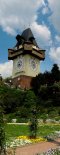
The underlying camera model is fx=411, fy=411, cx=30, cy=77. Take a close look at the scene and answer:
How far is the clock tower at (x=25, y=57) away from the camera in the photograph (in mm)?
75062

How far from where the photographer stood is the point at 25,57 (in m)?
76.8

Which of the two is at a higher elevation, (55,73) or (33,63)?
(33,63)

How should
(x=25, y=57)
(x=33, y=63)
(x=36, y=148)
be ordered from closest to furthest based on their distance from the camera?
(x=36, y=148) < (x=25, y=57) < (x=33, y=63)

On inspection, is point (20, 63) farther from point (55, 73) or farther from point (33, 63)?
point (55, 73)

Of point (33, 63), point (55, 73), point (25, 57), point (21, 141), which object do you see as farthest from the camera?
point (33, 63)

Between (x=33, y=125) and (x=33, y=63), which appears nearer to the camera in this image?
(x=33, y=125)

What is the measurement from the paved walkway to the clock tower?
175ft

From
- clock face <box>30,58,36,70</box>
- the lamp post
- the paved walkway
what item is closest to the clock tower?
clock face <box>30,58,36,70</box>

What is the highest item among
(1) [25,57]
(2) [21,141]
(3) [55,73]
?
(1) [25,57]

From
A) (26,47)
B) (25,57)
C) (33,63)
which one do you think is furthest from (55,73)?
(33,63)

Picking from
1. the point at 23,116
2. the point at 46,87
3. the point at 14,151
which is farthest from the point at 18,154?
the point at 46,87

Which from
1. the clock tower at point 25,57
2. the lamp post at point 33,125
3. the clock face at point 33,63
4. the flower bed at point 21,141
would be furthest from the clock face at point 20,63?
the flower bed at point 21,141

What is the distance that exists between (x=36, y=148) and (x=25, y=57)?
58021 millimetres

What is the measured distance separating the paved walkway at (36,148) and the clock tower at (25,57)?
175 ft
